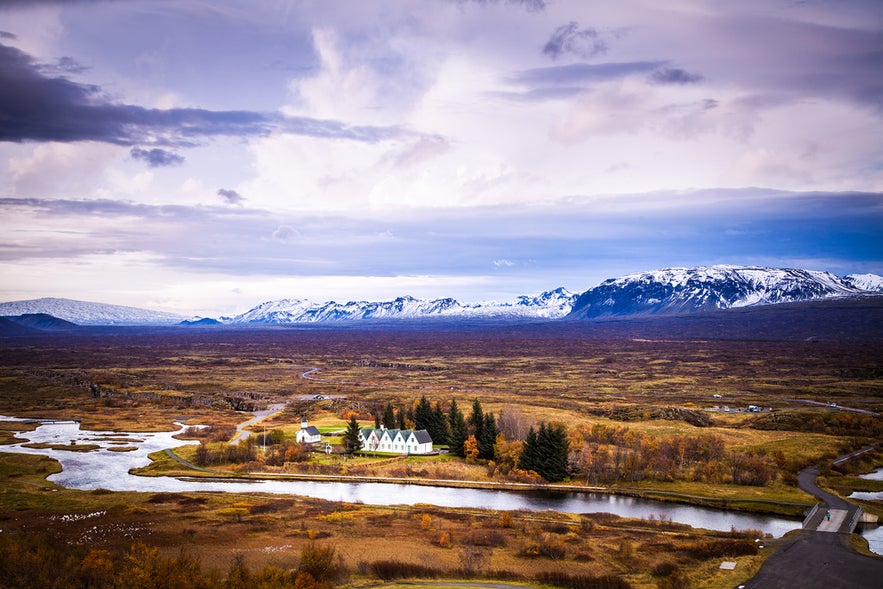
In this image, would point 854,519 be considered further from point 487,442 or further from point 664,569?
point 487,442

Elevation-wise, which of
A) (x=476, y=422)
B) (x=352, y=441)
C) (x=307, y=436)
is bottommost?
(x=307, y=436)

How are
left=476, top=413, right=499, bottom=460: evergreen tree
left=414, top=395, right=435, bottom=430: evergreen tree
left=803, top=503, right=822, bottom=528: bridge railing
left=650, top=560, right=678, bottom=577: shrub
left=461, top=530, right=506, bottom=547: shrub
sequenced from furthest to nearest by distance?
left=414, top=395, right=435, bottom=430: evergreen tree < left=476, top=413, right=499, bottom=460: evergreen tree < left=803, top=503, right=822, bottom=528: bridge railing < left=461, top=530, right=506, bottom=547: shrub < left=650, top=560, right=678, bottom=577: shrub

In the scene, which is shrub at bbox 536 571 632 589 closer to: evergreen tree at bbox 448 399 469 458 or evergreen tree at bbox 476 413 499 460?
evergreen tree at bbox 476 413 499 460

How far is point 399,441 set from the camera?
311 feet

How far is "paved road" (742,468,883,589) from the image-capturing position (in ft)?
140

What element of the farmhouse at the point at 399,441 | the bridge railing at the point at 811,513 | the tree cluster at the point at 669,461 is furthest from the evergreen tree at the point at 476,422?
the bridge railing at the point at 811,513

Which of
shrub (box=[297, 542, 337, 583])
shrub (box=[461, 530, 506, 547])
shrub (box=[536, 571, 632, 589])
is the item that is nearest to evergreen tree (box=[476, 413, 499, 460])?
shrub (box=[461, 530, 506, 547])

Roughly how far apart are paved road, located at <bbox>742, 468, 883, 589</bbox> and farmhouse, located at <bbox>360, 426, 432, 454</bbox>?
50323 mm

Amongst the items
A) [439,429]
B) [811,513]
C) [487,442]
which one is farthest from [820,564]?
[439,429]

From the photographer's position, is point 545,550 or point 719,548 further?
point 545,550

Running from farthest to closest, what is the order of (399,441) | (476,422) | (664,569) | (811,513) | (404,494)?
1. (476,422)
2. (399,441)
3. (404,494)
4. (811,513)
5. (664,569)

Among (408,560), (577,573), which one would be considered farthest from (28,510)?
(577,573)

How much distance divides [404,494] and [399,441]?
1941 cm

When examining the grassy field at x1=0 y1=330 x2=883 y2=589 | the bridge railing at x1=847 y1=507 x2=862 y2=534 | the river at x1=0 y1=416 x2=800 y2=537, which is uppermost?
the bridge railing at x1=847 y1=507 x2=862 y2=534
